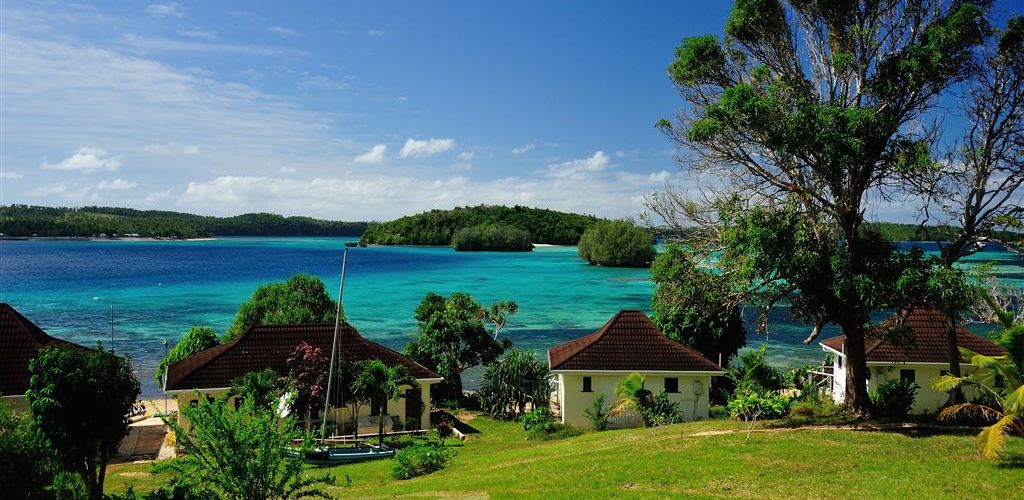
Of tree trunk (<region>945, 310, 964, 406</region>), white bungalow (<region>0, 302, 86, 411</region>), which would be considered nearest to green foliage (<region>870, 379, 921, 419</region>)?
tree trunk (<region>945, 310, 964, 406</region>)

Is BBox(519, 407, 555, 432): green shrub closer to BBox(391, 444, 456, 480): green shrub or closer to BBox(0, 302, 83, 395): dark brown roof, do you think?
BBox(391, 444, 456, 480): green shrub

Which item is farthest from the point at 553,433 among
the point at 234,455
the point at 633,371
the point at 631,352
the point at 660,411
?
the point at 234,455

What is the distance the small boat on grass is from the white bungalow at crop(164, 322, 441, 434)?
284 centimetres

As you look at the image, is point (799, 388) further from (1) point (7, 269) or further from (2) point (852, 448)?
(1) point (7, 269)

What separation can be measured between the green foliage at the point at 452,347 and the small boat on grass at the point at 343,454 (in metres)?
10.4

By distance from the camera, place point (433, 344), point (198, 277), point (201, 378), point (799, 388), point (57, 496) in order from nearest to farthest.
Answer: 1. point (57, 496)
2. point (201, 378)
3. point (799, 388)
4. point (433, 344)
5. point (198, 277)

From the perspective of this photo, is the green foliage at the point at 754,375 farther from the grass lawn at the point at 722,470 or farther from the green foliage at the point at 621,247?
the green foliage at the point at 621,247

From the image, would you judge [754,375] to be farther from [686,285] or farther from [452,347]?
[452,347]

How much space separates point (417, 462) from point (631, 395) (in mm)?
9428

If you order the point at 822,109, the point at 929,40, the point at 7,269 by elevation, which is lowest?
the point at 7,269

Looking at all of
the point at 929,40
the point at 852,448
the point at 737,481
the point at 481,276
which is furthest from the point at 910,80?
the point at 481,276

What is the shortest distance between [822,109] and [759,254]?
4207 millimetres

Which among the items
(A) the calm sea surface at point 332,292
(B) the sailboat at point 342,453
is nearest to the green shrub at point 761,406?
(A) the calm sea surface at point 332,292

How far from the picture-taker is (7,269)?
143750 millimetres
